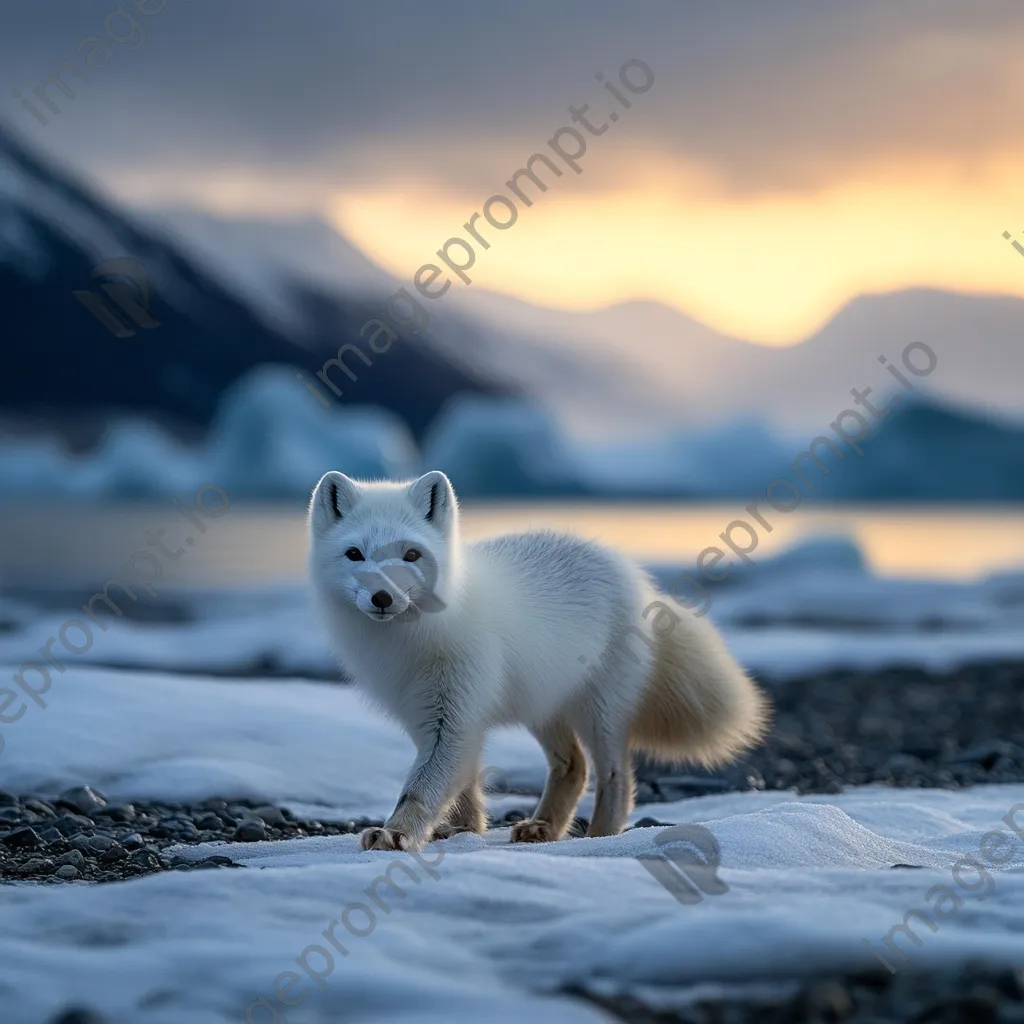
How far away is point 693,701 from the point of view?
4949 millimetres

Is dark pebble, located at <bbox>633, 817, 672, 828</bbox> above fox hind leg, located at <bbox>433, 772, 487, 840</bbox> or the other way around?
above

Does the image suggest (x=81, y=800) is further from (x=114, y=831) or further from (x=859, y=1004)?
(x=859, y=1004)

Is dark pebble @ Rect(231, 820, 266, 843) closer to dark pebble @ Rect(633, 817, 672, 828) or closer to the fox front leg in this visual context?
the fox front leg

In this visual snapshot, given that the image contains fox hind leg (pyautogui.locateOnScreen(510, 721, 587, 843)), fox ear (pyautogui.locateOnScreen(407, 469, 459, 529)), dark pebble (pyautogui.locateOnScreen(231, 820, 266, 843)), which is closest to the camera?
fox ear (pyautogui.locateOnScreen(407, 469, 459, 529))

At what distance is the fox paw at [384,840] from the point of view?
3.84m

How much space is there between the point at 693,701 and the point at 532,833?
2.75 feet

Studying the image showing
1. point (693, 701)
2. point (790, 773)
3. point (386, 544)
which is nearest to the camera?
point (386, 544)

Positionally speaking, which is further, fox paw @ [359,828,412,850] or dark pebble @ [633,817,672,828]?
dark pebble @ [633,817,672,828]

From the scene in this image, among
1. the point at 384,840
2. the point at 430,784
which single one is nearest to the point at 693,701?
the point at 430,784

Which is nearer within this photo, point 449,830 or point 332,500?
point 332,500

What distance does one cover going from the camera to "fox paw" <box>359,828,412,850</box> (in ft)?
12.6

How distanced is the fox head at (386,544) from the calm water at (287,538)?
2.82ft

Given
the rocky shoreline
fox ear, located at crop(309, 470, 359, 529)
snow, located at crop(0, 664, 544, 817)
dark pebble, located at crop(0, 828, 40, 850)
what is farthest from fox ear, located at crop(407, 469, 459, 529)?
dark pebble, located at crop(0, 828, 40, 850)

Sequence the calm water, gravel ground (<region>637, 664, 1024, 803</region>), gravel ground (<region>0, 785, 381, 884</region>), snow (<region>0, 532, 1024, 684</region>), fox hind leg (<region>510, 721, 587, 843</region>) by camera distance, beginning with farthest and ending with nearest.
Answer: the calm water, snow (<region>0, 532, 1024, 684</region>), gravel ground (<region>637, 664, 1024, 803</region>), fox hind leg (<region>510, 721, 587, 843</region>), gravel ground (<region>0, 785, 381, 884</region>)
